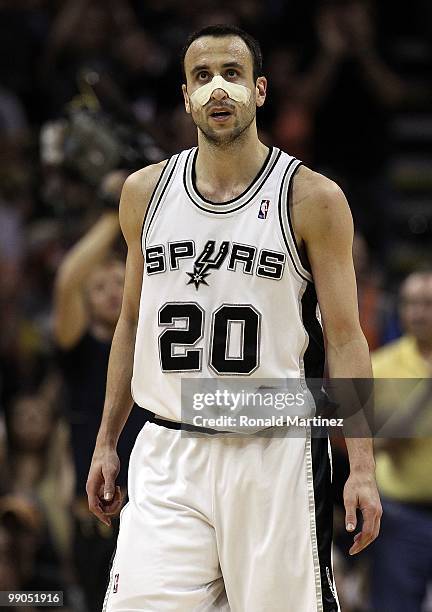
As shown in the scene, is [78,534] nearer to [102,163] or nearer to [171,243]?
[102,163]

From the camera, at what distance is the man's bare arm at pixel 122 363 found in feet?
13.8

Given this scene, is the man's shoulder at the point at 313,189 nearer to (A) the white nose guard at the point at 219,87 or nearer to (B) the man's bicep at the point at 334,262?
(B) the man's bicep at the point at 334,262

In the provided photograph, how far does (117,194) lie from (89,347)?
873 millimetres

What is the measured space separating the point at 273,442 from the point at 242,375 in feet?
0.75

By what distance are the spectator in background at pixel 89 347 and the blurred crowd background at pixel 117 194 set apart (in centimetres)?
1

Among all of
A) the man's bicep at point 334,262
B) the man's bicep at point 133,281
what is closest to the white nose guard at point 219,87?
the man's bicep at point 334,262

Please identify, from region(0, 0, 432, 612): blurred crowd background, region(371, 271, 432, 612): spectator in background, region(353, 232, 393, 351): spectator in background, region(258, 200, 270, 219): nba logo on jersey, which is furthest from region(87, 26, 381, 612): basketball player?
region(353, 232, 393, 351): spectator in background

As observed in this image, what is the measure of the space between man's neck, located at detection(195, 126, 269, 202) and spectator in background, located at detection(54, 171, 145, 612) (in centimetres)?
188

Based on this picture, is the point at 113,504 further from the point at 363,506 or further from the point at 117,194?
the point at 117,194

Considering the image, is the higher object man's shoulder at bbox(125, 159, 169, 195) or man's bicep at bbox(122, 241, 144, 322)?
man's shoulder at bbox(125, 159, 169, 195)

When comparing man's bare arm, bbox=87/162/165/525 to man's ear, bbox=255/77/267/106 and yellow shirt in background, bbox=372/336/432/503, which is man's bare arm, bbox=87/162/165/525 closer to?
man's ear, bbox=255/77/267/106

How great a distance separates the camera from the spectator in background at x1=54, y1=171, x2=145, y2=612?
625 centimetres

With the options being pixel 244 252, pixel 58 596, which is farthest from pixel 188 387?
pixel 58 596

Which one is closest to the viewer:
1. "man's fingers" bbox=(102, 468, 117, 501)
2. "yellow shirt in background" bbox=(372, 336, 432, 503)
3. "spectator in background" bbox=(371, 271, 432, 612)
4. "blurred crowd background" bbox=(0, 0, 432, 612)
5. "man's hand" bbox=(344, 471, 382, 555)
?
"man's hand" bbox=(344, 471, 382, 555)
